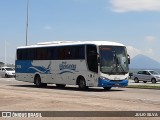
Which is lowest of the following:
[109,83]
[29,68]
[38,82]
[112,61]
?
[38,82]

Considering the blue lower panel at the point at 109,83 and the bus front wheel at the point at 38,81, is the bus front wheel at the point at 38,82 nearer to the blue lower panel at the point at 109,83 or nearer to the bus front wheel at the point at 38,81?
the bus front wheel at the point at 38,81

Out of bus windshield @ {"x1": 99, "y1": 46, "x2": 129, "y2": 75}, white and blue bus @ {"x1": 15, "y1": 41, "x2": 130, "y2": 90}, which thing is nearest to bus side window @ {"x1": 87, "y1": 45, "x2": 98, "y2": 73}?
white and blue bus @ {"x1": 15, "y1": 41, "x2": 130, "y2": 90}

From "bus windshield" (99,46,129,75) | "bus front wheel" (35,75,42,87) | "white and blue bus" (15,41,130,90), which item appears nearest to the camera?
"bus windshield" (99,46,129,75)

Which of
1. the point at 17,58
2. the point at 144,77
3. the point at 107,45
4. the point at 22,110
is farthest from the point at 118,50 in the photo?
the point at 144,77

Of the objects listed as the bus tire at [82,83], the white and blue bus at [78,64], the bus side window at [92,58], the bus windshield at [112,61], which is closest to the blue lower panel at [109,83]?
the white and blue bus at [78,64]

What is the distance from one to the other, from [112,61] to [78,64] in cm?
264

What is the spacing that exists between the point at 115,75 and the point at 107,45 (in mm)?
2005

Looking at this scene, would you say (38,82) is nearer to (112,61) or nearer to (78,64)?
(78,64)

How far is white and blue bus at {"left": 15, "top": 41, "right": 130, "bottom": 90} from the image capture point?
27.5m

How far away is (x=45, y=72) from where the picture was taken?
3297 centimetres

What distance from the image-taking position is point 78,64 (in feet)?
95.1

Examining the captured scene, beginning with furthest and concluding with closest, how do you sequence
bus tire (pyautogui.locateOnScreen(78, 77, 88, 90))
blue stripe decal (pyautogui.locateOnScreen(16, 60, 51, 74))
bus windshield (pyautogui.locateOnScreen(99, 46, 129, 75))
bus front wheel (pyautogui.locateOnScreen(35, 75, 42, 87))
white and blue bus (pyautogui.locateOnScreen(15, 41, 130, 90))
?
bus front wheel (pyautogui.locateOnScreen(35, 75, 42, 87)) < blue stripe decal (pyautogui.locateOnScreen(16, 60, 51, 74)) < bus tire (pyautogui.locateOnScreen(78, 77, 88, 90)) < white and blue bus (pyautogui.locateOnScreen(15, 41, 130, 90)) < bus windshield (pyautogui.locateOnScreen(99, 46, 129, 75))

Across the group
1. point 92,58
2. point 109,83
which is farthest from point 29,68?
point 109,83

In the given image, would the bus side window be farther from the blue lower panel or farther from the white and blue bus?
the blue lower panel
